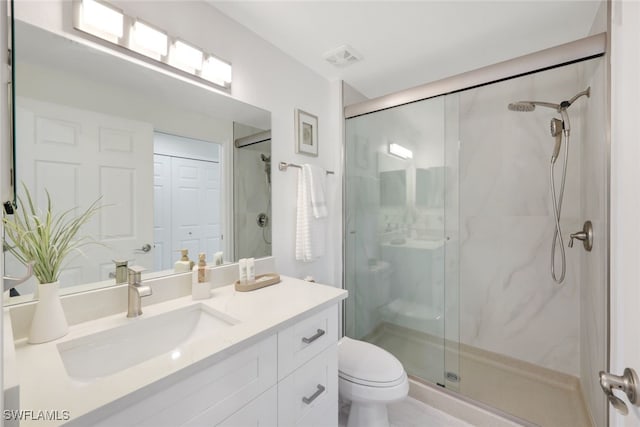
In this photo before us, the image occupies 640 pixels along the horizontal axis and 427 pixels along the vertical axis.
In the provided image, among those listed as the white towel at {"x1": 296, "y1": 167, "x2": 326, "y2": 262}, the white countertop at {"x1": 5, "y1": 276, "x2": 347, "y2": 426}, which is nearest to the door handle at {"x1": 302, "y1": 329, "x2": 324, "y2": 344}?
the white countertop at {"x1": 5, "y1": 276, "x2": 347, "y2": 426}

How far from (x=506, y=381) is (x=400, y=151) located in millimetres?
1803

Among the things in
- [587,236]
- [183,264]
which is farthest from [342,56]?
[587,236]

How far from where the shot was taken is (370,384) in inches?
54.7

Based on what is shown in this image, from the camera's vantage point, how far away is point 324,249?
2123 mm

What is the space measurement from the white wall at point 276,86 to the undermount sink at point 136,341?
678 millimetres

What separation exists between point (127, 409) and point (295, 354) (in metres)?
→ 0.55

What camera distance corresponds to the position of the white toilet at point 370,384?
137cm

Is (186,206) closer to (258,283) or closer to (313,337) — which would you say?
(258,283)

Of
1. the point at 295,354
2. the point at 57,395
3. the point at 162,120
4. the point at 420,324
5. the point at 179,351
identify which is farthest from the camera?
the point at 420,324

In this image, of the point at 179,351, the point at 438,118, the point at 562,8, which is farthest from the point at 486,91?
the point at 179,351

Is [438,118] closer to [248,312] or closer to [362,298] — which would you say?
[362,298]

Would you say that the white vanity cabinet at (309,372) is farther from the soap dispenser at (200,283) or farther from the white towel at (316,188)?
the white towel at (316,188)

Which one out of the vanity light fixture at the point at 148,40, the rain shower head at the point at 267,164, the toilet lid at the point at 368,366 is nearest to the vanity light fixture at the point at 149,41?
the vanity light fixture at the point at 148,40

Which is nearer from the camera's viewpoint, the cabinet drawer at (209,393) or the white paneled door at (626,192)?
the white paneled door at (626,192)
